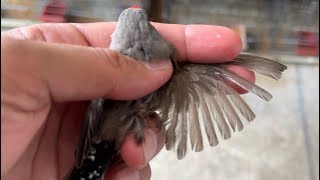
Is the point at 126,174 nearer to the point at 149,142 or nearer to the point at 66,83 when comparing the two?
the point at 149,142

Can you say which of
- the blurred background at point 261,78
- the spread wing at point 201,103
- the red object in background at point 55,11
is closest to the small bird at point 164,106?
the spread wing at point 201,103

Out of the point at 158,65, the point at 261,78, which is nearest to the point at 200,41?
the point at 158,65

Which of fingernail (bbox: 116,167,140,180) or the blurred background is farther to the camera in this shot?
the blurred background

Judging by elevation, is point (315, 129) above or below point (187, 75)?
below

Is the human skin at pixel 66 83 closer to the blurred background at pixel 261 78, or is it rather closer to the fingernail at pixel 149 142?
the fingernail at pixel 149 142

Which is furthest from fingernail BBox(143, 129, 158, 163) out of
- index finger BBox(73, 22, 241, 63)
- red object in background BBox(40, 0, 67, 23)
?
red object in background BBox(40, 0, 67, 23)

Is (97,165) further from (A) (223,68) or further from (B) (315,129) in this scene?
(B) (315,129)

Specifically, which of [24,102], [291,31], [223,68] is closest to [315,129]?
[291,31]

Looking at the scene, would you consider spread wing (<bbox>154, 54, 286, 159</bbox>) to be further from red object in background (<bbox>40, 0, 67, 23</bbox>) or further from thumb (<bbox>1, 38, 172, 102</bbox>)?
red object in background (<bbox>40, 0, 67, 23</bbox>)
